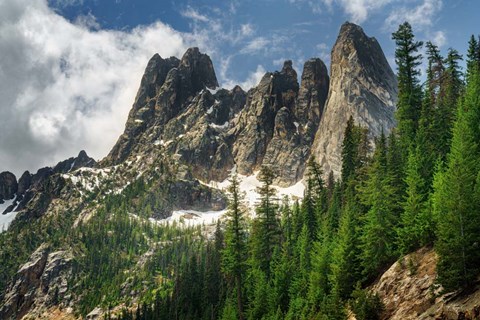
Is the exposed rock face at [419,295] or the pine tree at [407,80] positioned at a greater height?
the pine tree at [407,80]

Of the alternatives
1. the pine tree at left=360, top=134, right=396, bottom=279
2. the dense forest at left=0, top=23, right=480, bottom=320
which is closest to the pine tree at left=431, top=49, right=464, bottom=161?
the dense forest at left=0, top=23, right=480, bottom=320

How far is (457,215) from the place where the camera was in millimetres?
27297

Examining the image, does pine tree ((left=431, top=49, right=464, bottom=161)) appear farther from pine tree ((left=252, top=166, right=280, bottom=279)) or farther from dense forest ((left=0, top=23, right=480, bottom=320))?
pine tree ((left=252, top=166, right=280, bottom=279))

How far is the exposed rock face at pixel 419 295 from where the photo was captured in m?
23.2

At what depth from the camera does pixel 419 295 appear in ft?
93.9

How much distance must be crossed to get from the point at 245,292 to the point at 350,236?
2854 centimetres

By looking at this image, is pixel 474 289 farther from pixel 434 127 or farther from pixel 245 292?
pixel 245 292

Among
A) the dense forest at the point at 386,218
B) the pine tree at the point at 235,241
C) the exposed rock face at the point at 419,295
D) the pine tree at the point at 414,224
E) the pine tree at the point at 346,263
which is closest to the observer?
the exposed rock face at the point at 419,295

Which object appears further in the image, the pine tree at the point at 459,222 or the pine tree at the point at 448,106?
the pine tree at the point at 448,106

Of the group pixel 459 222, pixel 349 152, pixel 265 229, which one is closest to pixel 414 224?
pixel 459 222

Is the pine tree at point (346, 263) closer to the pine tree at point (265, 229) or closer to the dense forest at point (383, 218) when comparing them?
the dense forest at point (383, 218)

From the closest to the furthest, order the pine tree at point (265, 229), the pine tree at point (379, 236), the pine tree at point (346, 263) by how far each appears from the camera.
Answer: the pine tree at point (379, 236), the pine tree at point (346, 263), the pine tree at point (265, 229)

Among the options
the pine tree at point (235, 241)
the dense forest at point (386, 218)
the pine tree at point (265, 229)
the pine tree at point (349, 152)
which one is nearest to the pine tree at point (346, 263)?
the dense forest at point (386, 218)

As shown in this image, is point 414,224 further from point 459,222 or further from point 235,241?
point 235,241
